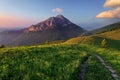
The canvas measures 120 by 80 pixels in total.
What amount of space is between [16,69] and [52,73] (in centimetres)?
310

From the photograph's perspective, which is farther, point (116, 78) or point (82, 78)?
point (116, 78)

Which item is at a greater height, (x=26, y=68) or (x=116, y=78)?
(x=26, y=68)

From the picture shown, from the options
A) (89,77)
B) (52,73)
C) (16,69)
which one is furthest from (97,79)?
(16,69)

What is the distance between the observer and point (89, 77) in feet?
61.8

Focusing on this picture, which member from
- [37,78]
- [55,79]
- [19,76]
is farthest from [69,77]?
[19,76]

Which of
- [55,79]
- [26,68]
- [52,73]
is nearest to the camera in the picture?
[55,79]

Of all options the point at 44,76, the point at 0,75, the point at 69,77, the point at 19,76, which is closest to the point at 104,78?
the point at 69,77

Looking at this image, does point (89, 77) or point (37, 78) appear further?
point (89, 77)

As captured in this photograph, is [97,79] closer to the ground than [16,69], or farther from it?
closer to the ground

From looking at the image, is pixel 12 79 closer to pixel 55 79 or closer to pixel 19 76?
pixel 19 76

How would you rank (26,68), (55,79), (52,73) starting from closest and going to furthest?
1. (55,79)
2. (52,73)
3. (26,68)

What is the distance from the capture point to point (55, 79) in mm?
15820

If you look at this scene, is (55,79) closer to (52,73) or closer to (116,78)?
(52,73)

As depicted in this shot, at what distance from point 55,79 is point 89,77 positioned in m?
4.05
